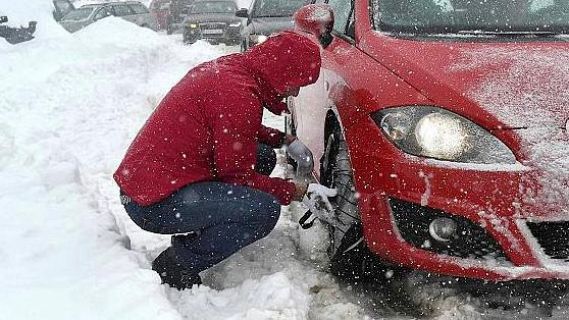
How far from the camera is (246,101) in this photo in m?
2.80

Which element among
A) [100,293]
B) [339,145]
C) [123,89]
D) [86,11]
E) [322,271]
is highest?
[339,145]

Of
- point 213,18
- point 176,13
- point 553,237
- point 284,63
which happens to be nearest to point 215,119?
point 284,63

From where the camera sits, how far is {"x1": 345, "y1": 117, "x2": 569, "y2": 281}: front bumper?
2479 mm

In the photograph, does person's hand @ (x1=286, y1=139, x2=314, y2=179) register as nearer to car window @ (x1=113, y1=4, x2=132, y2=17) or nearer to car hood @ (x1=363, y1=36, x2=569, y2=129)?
car hood @ (x1=363, y1=36, x2=569, y2=129)

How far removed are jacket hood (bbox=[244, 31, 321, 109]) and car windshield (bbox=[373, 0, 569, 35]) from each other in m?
0.60

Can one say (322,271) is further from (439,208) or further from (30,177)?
(30,177)

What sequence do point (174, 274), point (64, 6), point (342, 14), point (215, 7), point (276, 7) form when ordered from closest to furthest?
point (174, 274) < point (342, 14) < point (276, 7) < point (215, 7) < point (64, 6)

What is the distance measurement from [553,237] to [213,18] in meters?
15.3

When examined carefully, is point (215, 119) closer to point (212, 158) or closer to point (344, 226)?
point (212, 158)

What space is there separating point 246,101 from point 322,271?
1058 millimetres

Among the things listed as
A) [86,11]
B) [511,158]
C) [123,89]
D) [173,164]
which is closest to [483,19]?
[511,158]

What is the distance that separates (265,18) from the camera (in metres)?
10.5

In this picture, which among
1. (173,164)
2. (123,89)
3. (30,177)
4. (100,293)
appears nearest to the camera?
Answer: (100,293)

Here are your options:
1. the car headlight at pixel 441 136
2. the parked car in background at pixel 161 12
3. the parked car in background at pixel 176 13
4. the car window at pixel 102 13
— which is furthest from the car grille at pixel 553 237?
the parked car in background at pixel 161 12
